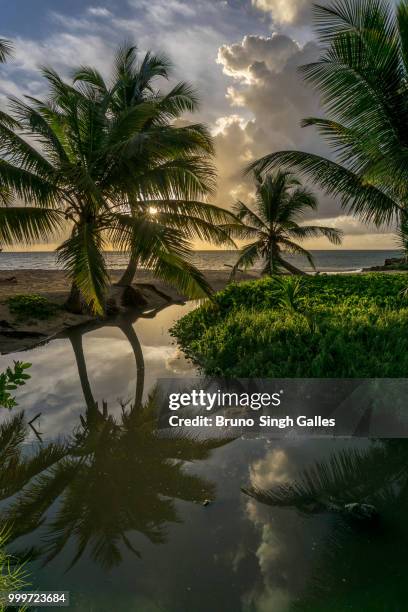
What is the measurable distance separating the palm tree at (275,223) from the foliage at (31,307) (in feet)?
28.2

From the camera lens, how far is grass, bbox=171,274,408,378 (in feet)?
16.5

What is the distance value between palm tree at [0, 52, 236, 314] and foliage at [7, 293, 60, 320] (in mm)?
2016

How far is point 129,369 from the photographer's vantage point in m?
6.35

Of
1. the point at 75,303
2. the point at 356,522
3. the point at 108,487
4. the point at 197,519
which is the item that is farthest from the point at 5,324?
the point at 356,522

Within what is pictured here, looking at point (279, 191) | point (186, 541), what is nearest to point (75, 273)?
point (186, 541)

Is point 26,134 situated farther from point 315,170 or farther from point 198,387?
point 198,387

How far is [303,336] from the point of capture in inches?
236

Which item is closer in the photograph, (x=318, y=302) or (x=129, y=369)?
(x=129, y=369)

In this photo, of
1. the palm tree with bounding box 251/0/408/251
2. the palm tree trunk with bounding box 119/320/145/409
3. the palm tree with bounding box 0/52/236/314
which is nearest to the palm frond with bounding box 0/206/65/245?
the palm tree with bounding box 0/52/236/314

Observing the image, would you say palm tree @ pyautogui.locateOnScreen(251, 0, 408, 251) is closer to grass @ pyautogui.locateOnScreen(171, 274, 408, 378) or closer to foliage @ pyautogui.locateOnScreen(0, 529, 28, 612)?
grass @ pyautogui.locateOnScreen(171, 274, 408, 378)

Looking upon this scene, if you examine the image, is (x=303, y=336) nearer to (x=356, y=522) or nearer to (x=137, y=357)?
(x=137, y=357)

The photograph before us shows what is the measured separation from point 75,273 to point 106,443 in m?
4.51

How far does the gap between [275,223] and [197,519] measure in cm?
1584

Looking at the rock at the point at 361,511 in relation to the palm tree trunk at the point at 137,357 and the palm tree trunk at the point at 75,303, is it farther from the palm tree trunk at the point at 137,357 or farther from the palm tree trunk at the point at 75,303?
the palm tree trunk at the point at 75,303
